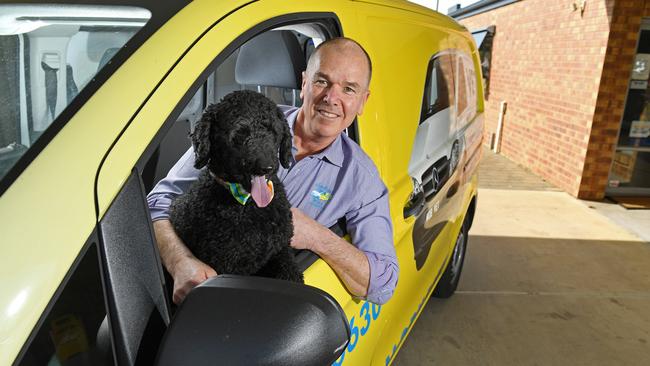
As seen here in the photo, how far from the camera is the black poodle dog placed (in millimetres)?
1205

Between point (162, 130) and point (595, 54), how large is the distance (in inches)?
286

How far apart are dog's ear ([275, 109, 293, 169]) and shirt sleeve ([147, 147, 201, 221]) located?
0.36 m

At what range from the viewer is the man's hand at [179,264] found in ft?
3.86

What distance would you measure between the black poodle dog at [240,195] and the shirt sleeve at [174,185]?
21 cm

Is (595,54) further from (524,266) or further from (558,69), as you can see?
(524,266)

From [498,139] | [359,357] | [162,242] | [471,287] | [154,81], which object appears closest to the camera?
[154,81]

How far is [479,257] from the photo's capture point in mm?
4805

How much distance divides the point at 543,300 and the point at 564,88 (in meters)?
4.81

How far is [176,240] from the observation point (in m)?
1.32

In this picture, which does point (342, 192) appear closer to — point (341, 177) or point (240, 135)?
point (341, 177)

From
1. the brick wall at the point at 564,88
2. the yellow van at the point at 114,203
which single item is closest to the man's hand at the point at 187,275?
the yellow van at the point at 114,203

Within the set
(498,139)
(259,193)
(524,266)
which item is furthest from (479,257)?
(498,139)

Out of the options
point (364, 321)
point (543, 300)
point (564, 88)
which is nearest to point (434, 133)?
point (364, 321)

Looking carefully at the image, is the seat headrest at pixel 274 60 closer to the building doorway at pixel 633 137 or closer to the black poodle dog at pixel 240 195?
the black poodle dog at pixel 240 195
